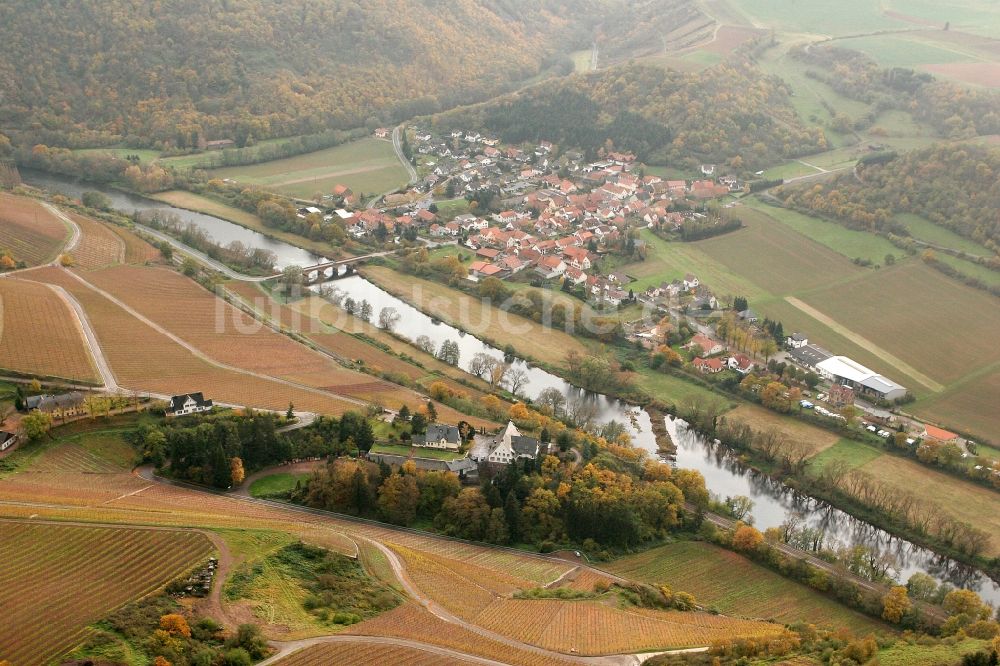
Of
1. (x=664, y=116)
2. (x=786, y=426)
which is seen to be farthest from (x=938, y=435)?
(x=664, y=116)

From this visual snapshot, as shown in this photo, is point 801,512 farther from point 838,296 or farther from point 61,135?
point 61,135

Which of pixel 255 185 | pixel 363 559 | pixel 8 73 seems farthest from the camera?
pixel 8 73

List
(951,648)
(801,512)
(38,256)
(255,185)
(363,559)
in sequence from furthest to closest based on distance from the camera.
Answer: (255,185), (38,256), (801,512), (363,559), (951,648)

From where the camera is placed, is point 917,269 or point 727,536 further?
point 917,269

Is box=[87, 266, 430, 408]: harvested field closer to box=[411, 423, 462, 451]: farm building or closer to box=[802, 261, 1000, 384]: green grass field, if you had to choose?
box=[411, 423, 462, 451]: farm building

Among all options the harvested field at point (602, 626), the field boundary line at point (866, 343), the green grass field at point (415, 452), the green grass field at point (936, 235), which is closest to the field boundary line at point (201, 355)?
the green grass field at point (415, 452)

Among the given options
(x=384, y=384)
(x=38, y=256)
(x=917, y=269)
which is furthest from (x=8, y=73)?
(x=917, y=269)
